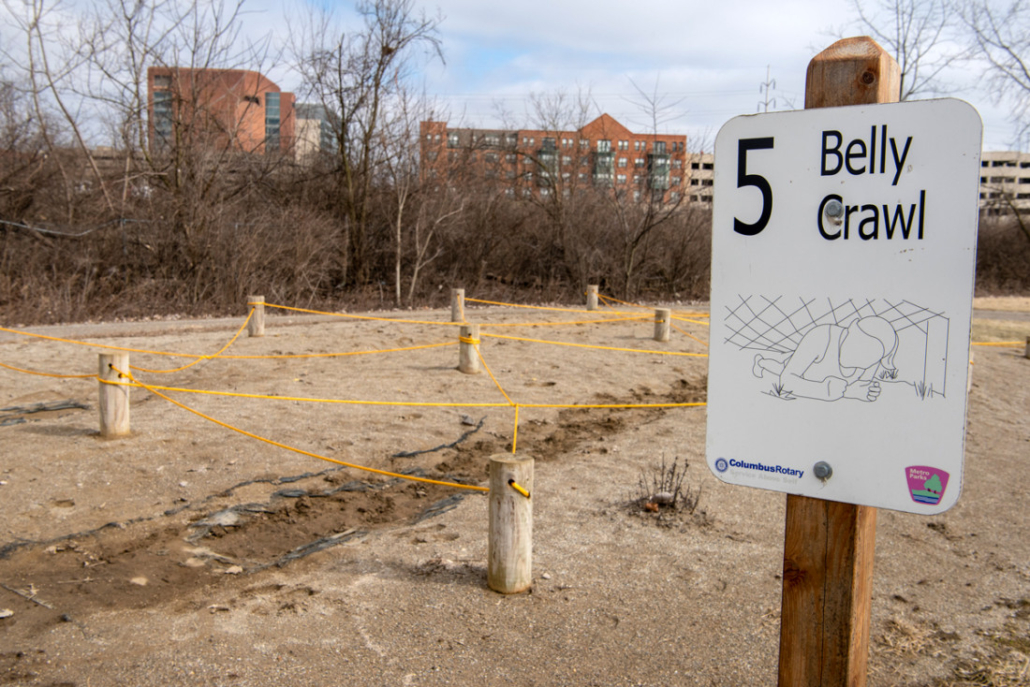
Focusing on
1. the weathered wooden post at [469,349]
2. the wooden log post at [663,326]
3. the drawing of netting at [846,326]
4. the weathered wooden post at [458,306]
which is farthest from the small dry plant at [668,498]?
the weathered wooden post at [458,306]

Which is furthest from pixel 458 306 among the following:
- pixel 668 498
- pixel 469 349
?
pixel 668 498

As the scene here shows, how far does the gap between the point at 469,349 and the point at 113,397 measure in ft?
13.8

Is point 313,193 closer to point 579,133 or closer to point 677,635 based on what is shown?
point 579,133

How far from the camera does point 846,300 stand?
1714 millimetres

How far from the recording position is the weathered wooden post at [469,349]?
9.45 meters

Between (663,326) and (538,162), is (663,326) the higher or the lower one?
the lower one

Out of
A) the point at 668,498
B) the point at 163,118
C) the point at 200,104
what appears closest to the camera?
the point at 668,498

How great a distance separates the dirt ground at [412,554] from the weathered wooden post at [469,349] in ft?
2.06

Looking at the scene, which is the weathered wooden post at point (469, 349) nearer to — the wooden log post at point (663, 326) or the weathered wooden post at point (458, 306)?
the weathered wooden post at point (458, 306)

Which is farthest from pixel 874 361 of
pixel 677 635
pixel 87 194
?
pixel 87 194

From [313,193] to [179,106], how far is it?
15.1 ft

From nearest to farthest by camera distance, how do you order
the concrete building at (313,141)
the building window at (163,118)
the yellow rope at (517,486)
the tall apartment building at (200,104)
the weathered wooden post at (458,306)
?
the yellow rope at (517,486) < the weathered wooden post at (458,306) < the tall apartment building at (200,104) < the building window at (163,118) < the concrete building at (313,141)

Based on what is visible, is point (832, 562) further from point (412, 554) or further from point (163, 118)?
point (163, 118)

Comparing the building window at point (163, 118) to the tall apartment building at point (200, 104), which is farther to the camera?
the building window at point (163, 118)
